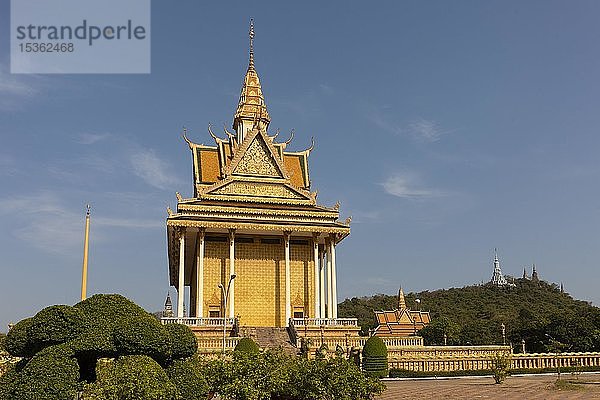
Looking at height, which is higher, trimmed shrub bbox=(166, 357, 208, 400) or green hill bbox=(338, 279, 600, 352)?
trimmed shrub bbox=(166, 357, 208, 400)

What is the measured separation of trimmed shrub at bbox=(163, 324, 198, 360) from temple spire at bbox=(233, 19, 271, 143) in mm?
33308

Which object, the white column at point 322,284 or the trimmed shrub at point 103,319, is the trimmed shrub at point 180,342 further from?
the white column at point 322,284

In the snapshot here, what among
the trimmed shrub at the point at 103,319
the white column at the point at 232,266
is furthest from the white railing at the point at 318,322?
the trimmed shrub at the point at 103,319

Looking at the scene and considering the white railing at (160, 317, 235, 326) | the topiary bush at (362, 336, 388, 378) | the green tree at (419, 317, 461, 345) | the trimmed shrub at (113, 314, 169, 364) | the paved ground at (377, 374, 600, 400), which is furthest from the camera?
the green tree at (419, 317, 461, 345)

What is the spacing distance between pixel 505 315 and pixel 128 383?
72377 millimetres

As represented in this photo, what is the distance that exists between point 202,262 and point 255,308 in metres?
4.17

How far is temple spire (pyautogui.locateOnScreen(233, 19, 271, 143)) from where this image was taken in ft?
144

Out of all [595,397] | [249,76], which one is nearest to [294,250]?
[249,76]

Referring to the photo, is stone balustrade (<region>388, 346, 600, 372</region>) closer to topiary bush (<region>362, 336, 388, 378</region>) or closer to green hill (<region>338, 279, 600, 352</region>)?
topiary bush (<region>362, 336, 388, 378</region>)

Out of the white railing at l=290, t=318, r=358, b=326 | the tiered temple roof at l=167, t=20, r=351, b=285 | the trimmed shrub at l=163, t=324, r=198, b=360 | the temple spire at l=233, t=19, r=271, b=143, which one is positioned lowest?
the white railing at l=290, t=318, r=358, b=326

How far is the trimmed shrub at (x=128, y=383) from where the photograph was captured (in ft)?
28.1

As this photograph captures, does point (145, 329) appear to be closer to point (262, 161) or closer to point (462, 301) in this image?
point (262, 161)

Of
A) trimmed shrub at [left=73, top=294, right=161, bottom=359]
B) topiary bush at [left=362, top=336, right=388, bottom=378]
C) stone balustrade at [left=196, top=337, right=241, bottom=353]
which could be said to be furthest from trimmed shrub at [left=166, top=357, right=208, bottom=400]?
stone balustrade at [left=196, top=337, right=241, bottom=353]

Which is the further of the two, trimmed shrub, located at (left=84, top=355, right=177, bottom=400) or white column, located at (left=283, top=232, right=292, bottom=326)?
white column, located at (left=283, top=232, right=292, bottom=326)
